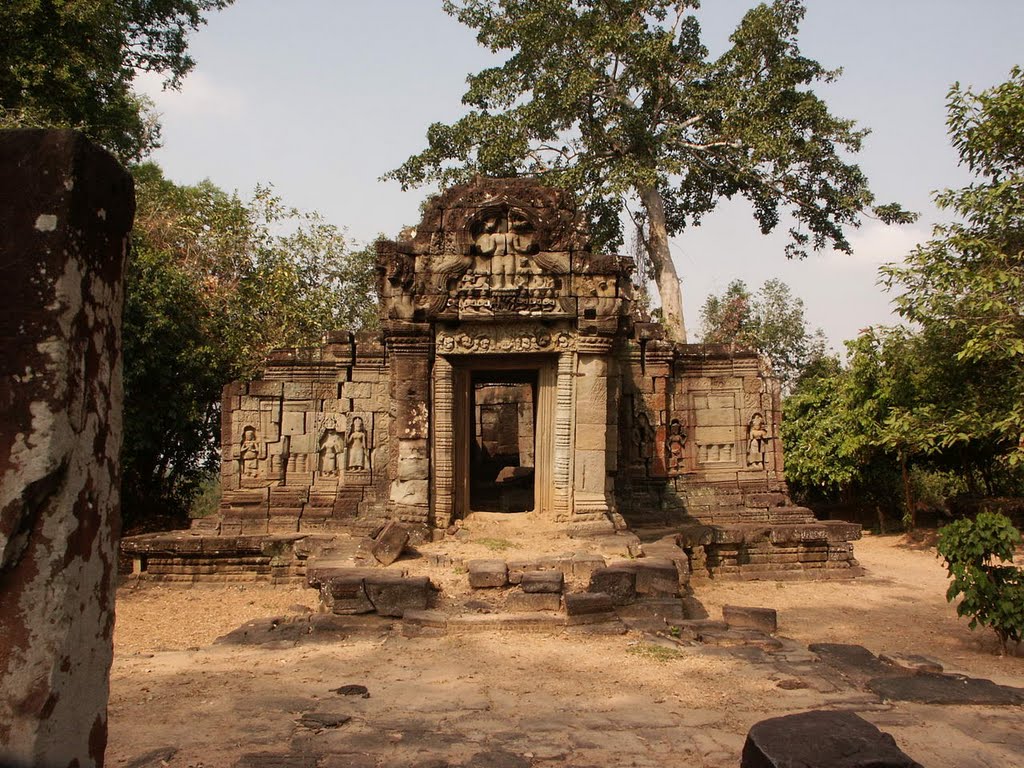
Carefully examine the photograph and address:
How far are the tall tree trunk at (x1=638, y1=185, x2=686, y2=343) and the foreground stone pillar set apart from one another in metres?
17.6

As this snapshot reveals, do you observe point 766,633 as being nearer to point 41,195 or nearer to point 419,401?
point 419,401

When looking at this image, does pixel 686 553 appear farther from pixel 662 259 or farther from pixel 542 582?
pixel 662 259

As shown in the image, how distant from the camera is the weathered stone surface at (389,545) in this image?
8.41 meters

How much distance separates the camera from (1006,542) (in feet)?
20.9

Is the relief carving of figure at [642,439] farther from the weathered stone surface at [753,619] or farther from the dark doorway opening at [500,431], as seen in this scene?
the weathered stone surface at [753,619]

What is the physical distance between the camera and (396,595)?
722cm

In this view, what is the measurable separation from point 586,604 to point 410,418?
11.5 feet

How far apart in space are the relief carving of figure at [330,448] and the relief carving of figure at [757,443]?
5891 mm

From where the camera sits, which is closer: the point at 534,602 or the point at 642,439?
the point at 534,602

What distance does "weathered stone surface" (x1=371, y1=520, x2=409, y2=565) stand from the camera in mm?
8406

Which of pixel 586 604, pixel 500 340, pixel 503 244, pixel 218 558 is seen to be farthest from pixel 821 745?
pixel 218 558

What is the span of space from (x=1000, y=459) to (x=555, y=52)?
12.8 meters

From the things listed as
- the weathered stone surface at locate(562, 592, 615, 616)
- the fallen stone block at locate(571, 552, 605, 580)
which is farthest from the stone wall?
the weathered stone surface at locate(562, 592, 615, 616)

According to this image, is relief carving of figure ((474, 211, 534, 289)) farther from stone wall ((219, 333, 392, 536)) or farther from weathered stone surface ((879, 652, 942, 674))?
weathered stone surface ((879, 652, 942, 674))
